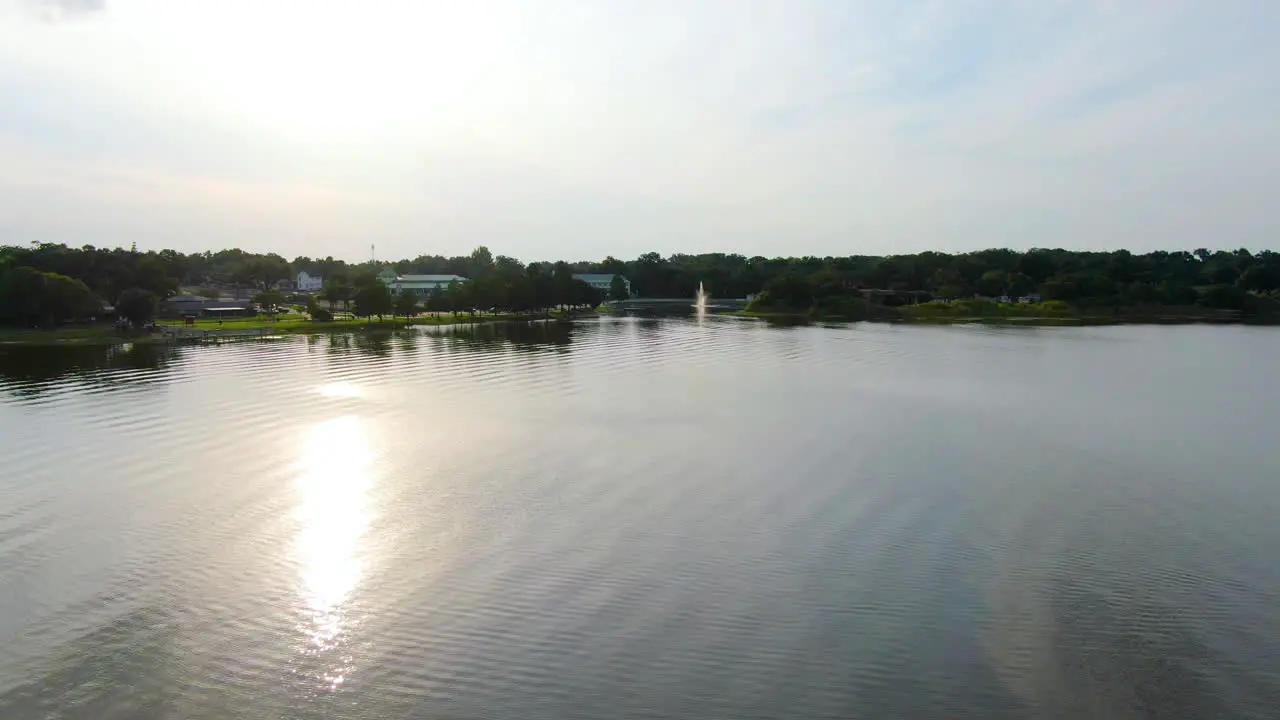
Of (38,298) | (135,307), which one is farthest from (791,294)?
(38,298)

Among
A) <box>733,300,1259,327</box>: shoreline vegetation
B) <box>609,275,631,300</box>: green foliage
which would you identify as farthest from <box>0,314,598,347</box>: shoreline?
<box>609,275,631,300</box>: green foliage

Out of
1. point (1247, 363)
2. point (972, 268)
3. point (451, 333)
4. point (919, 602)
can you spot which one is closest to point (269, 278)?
point (451, 333)

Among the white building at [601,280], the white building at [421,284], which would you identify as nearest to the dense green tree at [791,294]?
the white building at [601,280]

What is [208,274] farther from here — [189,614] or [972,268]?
[189,614]

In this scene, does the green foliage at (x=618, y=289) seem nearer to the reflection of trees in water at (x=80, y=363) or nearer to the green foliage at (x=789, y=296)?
the green foliage at (x=789, y=296)

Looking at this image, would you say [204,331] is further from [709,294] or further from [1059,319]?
[709,294]

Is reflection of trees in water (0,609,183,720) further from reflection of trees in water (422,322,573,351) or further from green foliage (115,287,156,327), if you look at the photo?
green foliage (115,287,156,327)
